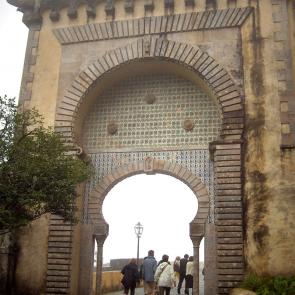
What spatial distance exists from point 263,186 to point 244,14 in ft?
14.3

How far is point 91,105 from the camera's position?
13.2m

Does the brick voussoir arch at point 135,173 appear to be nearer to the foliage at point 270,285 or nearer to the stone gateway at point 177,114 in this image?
the stone gateway at point 177,114

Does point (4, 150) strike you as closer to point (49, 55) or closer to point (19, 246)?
point (19, 246)

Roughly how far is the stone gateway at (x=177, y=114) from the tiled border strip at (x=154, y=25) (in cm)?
3

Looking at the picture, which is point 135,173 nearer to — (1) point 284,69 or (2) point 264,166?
(2) point 264,166

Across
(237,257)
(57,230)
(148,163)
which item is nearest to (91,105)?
(148,163)

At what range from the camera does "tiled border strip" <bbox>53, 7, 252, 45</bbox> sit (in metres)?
12.1

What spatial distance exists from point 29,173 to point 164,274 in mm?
4379

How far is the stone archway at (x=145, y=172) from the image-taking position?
450 inches

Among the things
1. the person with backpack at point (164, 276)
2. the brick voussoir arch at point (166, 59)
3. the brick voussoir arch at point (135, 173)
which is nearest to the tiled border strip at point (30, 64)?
the brick voussoir arch at point (166, 59)

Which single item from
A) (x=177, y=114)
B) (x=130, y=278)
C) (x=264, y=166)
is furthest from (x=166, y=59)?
(x=130, y=278)

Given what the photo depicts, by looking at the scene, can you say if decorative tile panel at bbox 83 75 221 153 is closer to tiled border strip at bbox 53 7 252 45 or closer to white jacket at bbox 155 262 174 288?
tiled border strip at bbox 53 7 252 45

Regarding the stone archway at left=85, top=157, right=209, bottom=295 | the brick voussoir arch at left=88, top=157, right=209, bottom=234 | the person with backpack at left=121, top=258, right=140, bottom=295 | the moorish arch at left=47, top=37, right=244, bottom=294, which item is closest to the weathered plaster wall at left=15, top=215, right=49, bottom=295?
the moorish arch at left=47, top=37, right=244, bottom=294

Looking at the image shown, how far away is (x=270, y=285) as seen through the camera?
9.54 meters
